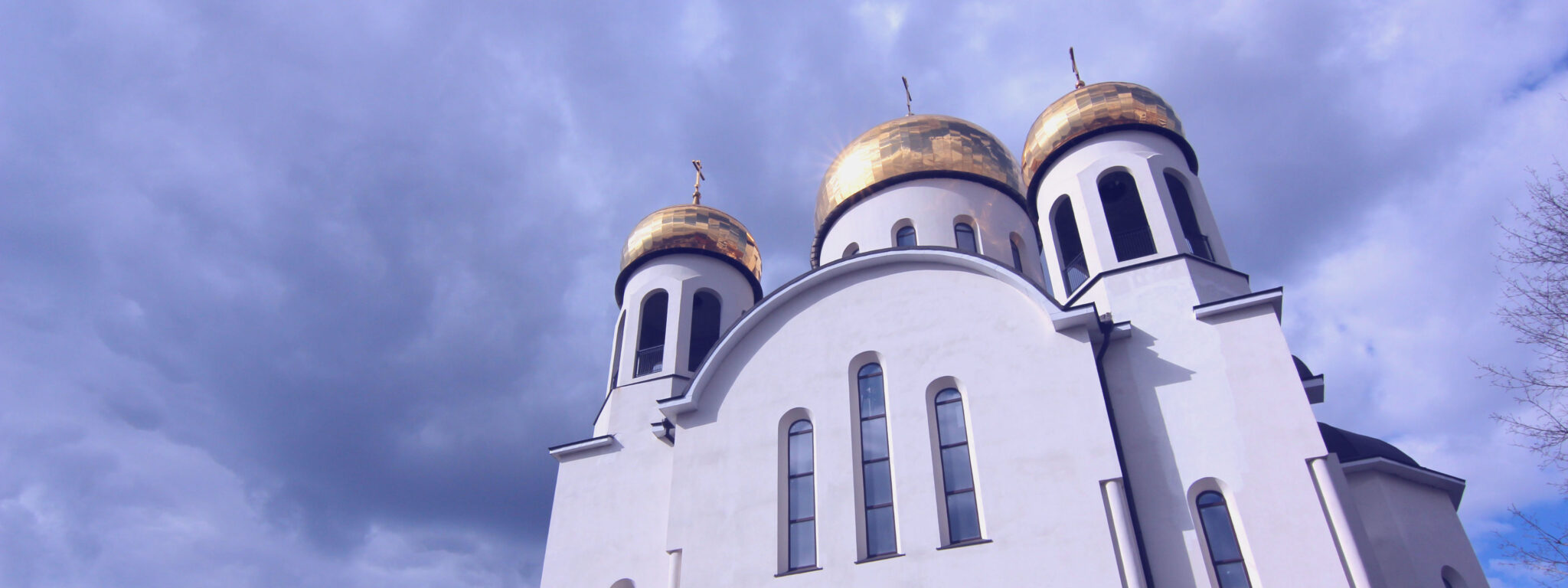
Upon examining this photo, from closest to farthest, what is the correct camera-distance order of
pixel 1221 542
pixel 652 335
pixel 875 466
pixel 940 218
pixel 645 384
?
pixel 1221 542 → pixel 875 466 → pixel 645 384 → pixel 652 335 → pixel 940 218

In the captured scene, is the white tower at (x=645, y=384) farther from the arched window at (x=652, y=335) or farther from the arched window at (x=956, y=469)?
the arched window at (x=956, y=469)

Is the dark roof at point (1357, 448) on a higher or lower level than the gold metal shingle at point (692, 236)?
lower

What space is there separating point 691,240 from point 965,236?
4.65 meters

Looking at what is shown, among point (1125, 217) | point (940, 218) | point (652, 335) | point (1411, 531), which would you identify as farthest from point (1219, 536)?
point (652, 335)

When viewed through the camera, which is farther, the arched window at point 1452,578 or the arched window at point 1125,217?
the arched window at point 1125,217

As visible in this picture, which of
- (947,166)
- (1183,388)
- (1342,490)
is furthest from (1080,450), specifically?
(947,166)

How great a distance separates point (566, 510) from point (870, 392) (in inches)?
179

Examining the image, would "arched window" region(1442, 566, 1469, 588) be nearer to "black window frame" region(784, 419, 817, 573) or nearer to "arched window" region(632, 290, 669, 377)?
"black window frame" region(784, 419, 817, 573)

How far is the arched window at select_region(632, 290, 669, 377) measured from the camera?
13.3m

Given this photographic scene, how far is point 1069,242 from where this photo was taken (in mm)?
13234

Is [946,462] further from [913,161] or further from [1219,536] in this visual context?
[913,161]

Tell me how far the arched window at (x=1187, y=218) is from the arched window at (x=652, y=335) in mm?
7537

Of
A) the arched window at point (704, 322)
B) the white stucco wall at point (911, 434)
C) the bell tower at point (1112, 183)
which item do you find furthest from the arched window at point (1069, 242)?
the arched window at point (704, 322)

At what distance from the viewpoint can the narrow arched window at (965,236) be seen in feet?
48.0
